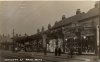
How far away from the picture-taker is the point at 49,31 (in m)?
1.41

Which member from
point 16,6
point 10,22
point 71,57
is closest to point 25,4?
point 16,6

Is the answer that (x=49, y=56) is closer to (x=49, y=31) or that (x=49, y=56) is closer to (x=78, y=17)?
(x=49, y=31)

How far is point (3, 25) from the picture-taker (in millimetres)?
1370

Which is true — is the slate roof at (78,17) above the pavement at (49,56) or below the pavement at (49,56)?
above

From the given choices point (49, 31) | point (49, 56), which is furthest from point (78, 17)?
point (49, 56)

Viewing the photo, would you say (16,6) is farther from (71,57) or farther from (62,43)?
(71,57)

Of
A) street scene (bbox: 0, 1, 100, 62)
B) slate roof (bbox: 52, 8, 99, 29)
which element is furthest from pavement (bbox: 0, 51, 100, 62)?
slate roof (bbox: 52, 8, 99, 29)

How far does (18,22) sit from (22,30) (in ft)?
0.21

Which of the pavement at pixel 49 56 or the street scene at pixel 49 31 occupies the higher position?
the street scene at pixel 49 31

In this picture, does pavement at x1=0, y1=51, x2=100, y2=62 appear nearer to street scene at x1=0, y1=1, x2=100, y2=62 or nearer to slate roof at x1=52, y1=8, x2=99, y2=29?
street scene at x1=0, y1=1, x2=100, y2=62

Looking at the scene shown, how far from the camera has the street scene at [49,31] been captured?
1369 mm

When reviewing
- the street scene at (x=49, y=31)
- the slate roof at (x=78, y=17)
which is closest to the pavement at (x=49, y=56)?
the street scene at (x=49, y=31)

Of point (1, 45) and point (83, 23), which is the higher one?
point (83, 23)

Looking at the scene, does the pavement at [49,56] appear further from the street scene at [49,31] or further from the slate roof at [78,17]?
the slate roof at [78,17]
